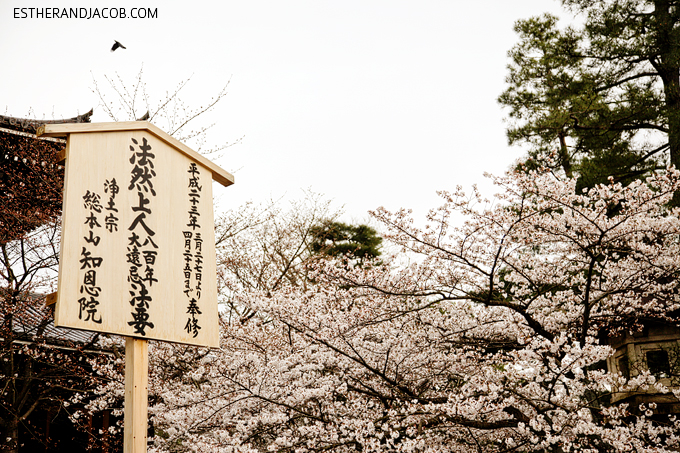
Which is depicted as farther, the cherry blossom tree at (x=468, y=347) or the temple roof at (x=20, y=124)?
the temple roof at (x=20, y=124)

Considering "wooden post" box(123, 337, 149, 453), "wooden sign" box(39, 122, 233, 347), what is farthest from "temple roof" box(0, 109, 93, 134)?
"wooden post" box(123, 337, 149, 453)

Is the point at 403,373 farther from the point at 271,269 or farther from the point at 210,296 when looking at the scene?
the point at 271,269

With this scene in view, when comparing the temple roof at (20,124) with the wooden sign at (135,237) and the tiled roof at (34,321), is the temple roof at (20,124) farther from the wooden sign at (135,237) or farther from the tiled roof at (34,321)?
the wooden sign at (135,237)

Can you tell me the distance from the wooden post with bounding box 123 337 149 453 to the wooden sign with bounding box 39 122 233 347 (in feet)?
0.41

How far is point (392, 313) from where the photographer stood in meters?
6.04

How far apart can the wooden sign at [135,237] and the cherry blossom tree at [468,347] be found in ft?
7.23

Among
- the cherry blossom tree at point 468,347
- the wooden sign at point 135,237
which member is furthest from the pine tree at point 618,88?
the wooden sign at point 135,237

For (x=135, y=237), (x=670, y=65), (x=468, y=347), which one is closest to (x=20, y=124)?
(x=135, y=237)

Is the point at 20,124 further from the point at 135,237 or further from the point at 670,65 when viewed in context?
the point at 670,65

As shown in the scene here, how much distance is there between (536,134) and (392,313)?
239 inches

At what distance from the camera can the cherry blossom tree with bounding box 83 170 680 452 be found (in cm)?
511

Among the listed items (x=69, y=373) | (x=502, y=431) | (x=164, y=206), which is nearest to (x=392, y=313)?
(x=502, y=431)

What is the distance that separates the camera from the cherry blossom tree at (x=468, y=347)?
5113 mm

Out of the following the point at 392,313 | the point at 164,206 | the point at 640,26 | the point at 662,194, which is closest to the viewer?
the point at 164,206
